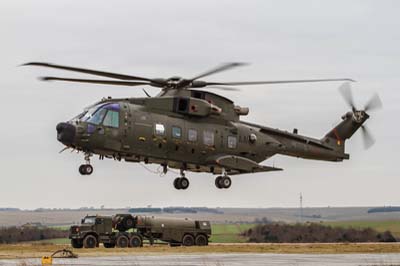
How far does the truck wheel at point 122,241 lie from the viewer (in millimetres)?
56875

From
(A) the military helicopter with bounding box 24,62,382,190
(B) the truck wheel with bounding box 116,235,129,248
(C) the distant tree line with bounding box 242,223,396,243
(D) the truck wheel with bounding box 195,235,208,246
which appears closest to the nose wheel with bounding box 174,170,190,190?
(A) the military helicopter with bounding box 24,62,382,190

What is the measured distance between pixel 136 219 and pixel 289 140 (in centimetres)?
1269

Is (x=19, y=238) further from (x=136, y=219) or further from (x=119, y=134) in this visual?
(x=119, y=134)

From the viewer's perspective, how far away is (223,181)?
163 ft

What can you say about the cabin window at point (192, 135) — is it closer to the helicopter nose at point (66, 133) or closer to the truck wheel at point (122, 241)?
the helicopter nose at point (66, 133)

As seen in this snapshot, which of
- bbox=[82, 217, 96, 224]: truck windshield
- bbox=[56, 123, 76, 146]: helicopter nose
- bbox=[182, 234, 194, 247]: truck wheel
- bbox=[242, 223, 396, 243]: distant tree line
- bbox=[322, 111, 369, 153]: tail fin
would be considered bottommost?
bbox=[182, 234, 194, 247]: truck wheel

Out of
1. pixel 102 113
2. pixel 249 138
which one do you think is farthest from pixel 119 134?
pixel 249 138

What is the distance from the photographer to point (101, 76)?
44.3m

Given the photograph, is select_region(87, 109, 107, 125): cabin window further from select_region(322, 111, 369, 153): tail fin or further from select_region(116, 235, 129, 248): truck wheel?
select_region(322, 111, 369, 153): tail fin

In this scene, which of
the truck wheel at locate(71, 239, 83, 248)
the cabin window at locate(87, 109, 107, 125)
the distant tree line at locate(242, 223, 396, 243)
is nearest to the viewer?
the cabin window at locate(87, 109, 107, 125)

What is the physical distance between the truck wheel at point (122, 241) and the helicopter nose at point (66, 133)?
1385 centimetres

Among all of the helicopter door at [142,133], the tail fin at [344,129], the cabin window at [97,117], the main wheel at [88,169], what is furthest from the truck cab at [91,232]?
the tail fin at [344,129]

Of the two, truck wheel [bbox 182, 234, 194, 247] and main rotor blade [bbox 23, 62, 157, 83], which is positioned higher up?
main rotor blade [bbox 23, 62, 157, 83]

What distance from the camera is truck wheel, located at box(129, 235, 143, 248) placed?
187ft
